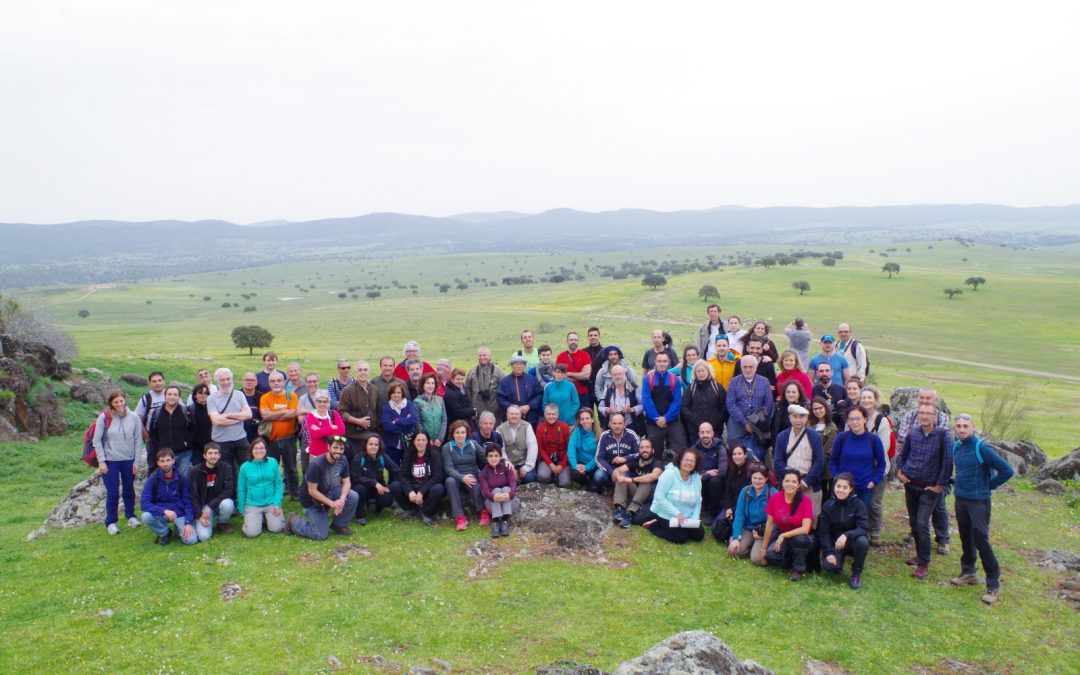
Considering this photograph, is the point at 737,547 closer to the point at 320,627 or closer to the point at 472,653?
the point at 472,653

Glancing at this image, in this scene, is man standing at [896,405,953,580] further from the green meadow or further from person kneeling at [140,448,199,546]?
person kneeling at [140,448,199,546]

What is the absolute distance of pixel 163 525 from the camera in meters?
11.2

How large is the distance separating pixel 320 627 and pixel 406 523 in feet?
11.6

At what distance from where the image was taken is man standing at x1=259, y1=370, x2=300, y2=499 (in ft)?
40.9

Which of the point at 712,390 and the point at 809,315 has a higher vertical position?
the point at 712,390

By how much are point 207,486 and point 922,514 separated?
38.1ft

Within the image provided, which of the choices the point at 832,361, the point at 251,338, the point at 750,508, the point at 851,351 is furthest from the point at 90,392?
the point at 251,338

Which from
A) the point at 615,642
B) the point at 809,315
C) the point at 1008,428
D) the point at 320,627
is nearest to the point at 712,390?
the point at 615,642

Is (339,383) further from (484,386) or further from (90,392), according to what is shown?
(90,392)

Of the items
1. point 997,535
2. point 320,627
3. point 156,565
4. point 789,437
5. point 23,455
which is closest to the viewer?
point 320,627

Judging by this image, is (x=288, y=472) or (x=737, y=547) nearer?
(x=737, y=547)

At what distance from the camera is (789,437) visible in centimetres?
1123

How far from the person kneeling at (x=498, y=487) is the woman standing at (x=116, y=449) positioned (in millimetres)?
5927

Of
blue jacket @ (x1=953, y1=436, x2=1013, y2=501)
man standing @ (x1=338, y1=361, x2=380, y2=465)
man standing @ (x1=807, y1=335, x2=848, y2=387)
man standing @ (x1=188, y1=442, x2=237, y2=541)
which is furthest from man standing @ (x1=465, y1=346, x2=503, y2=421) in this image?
blue jacket @ (x1=953, y1=436, x2=1013, y2=501)
